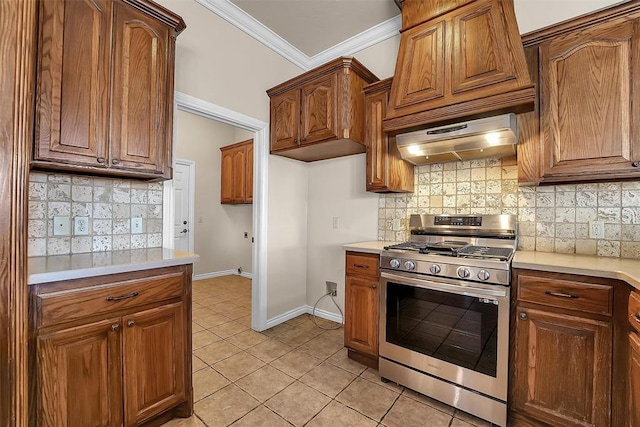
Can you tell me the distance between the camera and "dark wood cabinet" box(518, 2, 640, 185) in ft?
4.99

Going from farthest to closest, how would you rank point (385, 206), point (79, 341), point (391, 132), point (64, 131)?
point (385, 206)
point (391, 132)
point (64, 131)
point (79, 341)

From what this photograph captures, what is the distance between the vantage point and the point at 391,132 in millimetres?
2262

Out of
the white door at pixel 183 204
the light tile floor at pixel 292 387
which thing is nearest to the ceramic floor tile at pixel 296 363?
the light tile floor at pixel 292 387

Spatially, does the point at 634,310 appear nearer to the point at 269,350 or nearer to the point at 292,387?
the point at 292,387

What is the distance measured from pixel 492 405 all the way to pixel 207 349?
7.17 ft

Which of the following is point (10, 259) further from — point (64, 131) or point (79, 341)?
point (64, 131)

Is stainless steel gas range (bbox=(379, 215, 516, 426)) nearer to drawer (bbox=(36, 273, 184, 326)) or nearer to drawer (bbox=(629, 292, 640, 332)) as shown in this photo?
drawer (bbox=(629, 292, 640, 332))

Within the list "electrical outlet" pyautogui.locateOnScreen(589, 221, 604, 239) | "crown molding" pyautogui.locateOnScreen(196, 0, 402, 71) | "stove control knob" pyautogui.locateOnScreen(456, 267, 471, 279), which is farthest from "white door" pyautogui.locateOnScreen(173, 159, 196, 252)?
"electrical outlet" pyautogui.locateOnScreen(589, 221, 604, 239)

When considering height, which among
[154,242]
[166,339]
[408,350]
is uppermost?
[154,242]

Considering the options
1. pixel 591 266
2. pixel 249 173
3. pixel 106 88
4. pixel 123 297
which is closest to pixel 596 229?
pixel 591 266

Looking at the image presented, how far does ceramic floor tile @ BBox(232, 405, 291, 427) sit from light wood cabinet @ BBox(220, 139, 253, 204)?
11.0 feet

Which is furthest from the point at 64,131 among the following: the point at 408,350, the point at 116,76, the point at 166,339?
the point at 408,350

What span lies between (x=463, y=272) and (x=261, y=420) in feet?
4.90

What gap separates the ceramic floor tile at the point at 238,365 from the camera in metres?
2.08
